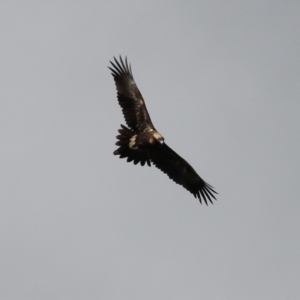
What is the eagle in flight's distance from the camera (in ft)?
65.8

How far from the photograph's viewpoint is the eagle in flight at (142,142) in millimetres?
20047

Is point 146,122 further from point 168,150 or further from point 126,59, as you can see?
point 126,59

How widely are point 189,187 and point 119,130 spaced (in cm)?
331

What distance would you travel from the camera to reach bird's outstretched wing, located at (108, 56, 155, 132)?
2039cm

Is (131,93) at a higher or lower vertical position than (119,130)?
higher

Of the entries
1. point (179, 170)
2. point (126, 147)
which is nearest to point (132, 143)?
point (126, 147)

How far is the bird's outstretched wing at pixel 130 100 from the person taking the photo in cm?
2039

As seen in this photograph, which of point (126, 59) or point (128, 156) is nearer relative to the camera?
point (128, 156)

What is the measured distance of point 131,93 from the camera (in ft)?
68.9

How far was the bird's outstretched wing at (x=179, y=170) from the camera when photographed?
21000 mm

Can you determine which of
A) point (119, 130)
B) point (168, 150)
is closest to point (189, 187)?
point (168, 150)

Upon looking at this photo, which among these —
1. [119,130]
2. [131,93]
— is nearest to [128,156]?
[119,130]

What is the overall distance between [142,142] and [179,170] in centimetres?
216

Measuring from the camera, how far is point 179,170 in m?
21.6
